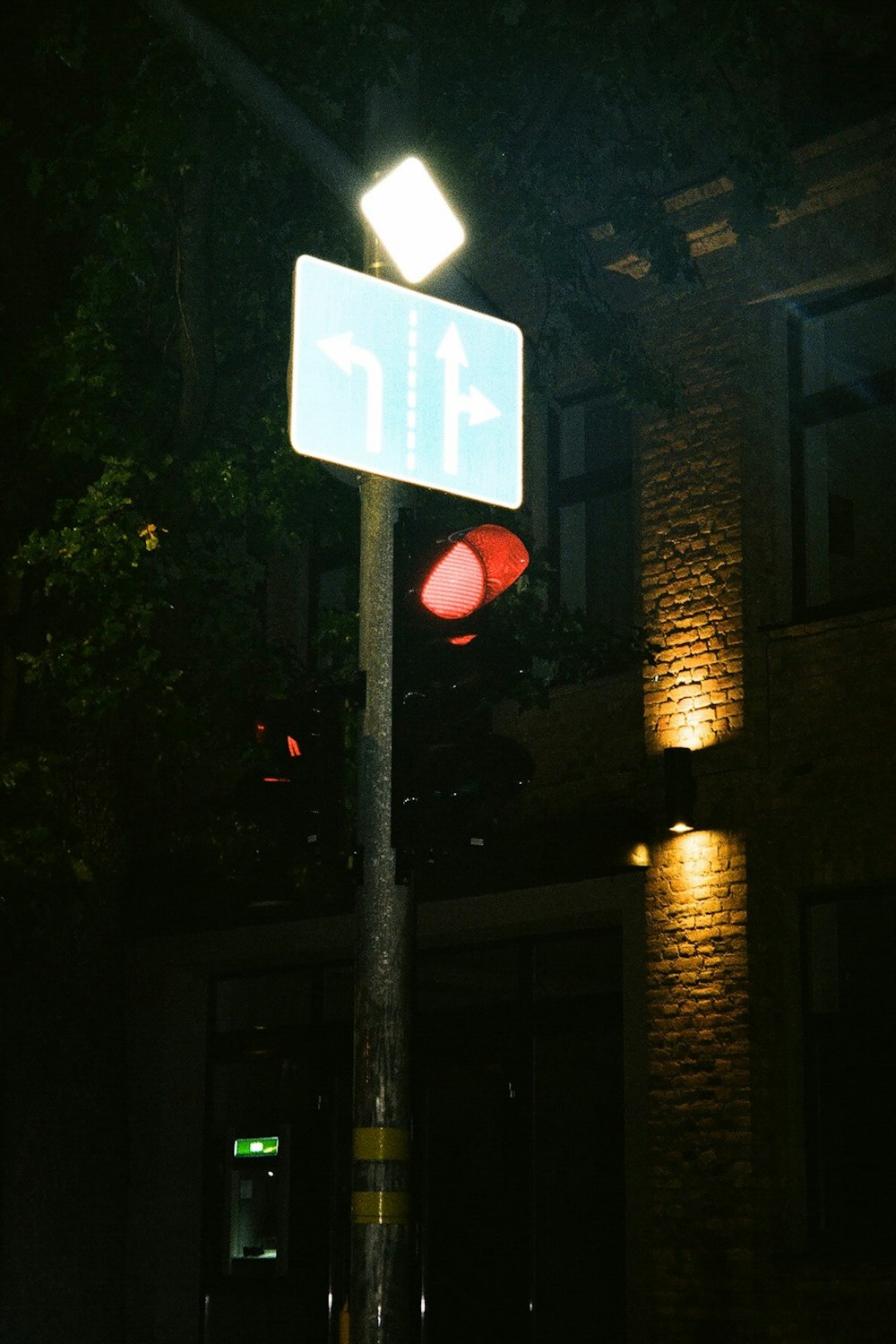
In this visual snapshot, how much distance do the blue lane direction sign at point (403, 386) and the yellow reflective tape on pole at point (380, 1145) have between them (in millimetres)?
2444

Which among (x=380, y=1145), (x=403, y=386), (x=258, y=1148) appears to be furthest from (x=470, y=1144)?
(x=403, y=386)

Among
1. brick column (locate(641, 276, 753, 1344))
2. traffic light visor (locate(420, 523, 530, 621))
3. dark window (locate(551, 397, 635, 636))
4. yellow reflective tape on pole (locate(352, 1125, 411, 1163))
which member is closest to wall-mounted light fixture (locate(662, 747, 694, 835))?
brick column (locate(641, 276, 753, 1344))

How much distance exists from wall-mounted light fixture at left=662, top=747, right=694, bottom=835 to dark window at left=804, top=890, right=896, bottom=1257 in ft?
3.53

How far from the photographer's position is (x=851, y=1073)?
12.7m

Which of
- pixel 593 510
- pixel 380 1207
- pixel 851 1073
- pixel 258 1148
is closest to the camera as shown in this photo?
pixel 380 1207

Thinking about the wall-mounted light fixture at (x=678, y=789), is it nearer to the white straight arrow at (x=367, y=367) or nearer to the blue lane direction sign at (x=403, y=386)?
the blue lane direction sign at (x=403, y=386)

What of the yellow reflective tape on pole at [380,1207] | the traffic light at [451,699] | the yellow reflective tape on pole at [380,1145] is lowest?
the yellow reflective tape on pole at [380,1207]

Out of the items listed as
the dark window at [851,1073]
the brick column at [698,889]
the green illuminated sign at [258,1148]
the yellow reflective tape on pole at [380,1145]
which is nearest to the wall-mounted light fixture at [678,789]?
the brick column at [698,889]

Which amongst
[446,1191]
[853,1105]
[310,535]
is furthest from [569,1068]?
[310,535]

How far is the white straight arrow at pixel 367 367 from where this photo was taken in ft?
24.8

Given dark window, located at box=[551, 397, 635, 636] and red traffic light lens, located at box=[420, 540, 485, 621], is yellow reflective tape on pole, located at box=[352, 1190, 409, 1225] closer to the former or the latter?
red traffic light lens, located at box=[420, 540, 485, 621]

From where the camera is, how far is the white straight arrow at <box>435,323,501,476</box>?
25.4 ft

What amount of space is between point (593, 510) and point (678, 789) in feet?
9.09

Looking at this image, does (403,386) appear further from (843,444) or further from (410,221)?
(843,444)
